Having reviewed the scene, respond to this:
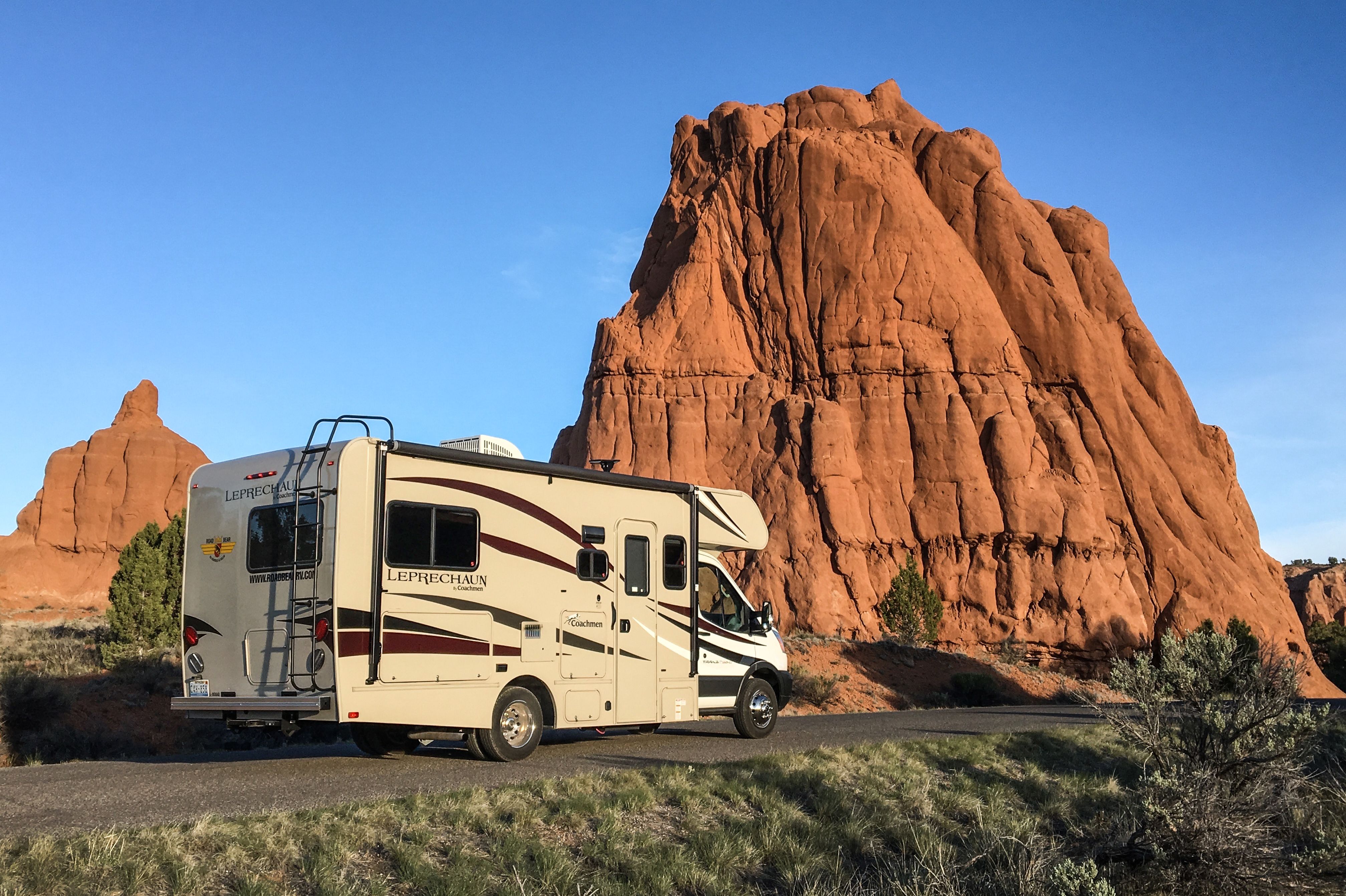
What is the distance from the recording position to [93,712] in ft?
57.5

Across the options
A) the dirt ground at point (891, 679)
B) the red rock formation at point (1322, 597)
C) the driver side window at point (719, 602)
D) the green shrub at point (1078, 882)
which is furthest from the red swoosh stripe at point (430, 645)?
the red rock formation at point (1322, 597)

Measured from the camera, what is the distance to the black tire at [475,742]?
11844 millimetres

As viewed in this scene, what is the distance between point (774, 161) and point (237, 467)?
5137 cm

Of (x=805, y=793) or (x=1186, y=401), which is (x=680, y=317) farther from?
(x=805, y=793)

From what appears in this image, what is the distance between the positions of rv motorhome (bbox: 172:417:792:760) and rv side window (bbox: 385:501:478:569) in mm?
19

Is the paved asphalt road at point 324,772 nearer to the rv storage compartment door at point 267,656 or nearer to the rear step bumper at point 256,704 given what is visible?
the rear step bumper at point 256,704

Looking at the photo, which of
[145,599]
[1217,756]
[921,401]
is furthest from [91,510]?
[1217,756]

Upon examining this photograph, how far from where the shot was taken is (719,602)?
48.7 feet

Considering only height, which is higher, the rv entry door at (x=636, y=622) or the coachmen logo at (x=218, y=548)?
the coachmen logo at (x=218, y=548)

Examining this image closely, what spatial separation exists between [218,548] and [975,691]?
2248 centimetres

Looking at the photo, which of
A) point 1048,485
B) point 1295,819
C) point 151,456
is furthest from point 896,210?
point 151,456

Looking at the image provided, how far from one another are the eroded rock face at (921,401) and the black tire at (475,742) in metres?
37.7

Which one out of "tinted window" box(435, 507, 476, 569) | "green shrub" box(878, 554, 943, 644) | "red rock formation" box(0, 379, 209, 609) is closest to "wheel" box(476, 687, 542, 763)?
"tinted window" box(435, 507, 476, 569)

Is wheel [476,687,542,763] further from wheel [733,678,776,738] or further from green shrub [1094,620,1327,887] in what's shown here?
green shrub [1094,620,1327,887]
